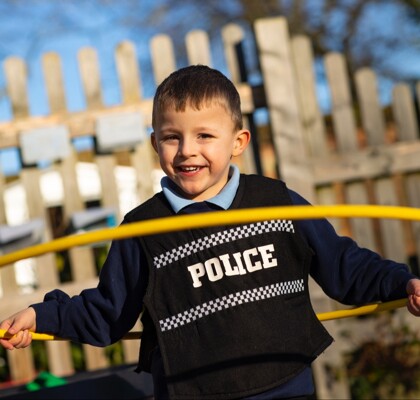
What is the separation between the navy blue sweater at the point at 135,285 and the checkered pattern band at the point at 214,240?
11 centimetres

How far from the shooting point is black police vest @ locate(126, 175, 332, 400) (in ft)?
8.84

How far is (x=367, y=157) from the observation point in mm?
6203

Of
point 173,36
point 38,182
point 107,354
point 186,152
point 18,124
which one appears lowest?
point 107,354

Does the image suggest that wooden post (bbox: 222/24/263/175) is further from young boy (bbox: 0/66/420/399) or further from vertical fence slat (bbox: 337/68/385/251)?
young boy (bbox: 0/66/420/399)

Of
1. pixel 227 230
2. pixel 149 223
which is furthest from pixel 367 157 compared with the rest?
pixel 149 223

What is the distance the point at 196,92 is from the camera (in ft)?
9.14

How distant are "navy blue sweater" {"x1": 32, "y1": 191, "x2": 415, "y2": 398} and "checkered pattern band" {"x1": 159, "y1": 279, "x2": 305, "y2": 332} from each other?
7.0 inches

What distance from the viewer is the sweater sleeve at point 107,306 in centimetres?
288

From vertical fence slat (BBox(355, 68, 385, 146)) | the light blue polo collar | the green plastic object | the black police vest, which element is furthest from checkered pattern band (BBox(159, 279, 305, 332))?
vertical fence slat (BBox(355, 68, 385, 146))

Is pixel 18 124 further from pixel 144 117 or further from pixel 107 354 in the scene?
pixel 107 354

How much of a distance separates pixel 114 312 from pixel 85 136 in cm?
335

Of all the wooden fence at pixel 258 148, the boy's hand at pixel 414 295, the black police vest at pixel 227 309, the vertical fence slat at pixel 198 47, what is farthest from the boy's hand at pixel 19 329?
the vertical fence slat at pixel 198 47

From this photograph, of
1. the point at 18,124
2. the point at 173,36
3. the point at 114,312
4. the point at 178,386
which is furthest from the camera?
the point at 173,36

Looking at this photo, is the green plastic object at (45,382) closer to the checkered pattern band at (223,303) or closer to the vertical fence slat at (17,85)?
the checkered pattern band at (223,303)
